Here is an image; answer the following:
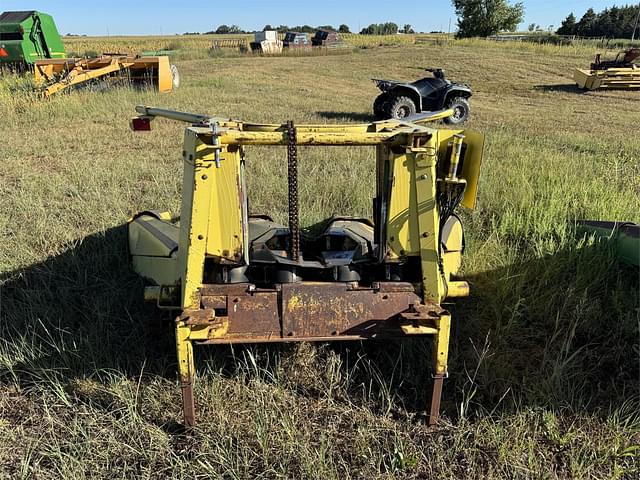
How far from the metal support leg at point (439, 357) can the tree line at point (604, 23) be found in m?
64.7

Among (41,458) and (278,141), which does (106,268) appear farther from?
(278,141)

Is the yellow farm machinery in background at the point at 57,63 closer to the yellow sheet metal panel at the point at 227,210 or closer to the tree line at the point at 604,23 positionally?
the yellow sheet metal panel at the point at 227,210

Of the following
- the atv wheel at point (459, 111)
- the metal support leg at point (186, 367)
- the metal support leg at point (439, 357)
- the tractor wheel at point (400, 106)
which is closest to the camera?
the metal support leg at point (186, 367)

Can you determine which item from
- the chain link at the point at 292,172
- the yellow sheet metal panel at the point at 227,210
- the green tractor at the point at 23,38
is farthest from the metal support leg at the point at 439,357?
the green tractor at the point at 23,38

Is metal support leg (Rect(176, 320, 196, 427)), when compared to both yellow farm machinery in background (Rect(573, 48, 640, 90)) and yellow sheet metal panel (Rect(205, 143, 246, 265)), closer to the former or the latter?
yellow sheet metal panel (Rect(205, 143, 246, 265))

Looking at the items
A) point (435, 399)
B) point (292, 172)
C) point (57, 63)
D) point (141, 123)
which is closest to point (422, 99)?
point (57, 63)

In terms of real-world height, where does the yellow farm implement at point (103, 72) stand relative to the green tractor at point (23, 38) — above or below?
below

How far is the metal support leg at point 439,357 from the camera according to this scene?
2.09 m

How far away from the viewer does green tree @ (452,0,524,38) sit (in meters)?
42.3

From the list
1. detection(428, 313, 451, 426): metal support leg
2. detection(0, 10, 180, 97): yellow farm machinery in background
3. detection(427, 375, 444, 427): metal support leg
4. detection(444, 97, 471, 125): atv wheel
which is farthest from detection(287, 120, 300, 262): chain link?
detection(0, 10, 180, 97): yellow farm machinery in background

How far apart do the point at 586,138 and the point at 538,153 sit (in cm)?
226

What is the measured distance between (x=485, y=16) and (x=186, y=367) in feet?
157

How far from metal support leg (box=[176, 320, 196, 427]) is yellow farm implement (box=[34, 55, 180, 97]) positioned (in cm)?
959

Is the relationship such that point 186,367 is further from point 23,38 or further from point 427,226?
point 23,38
